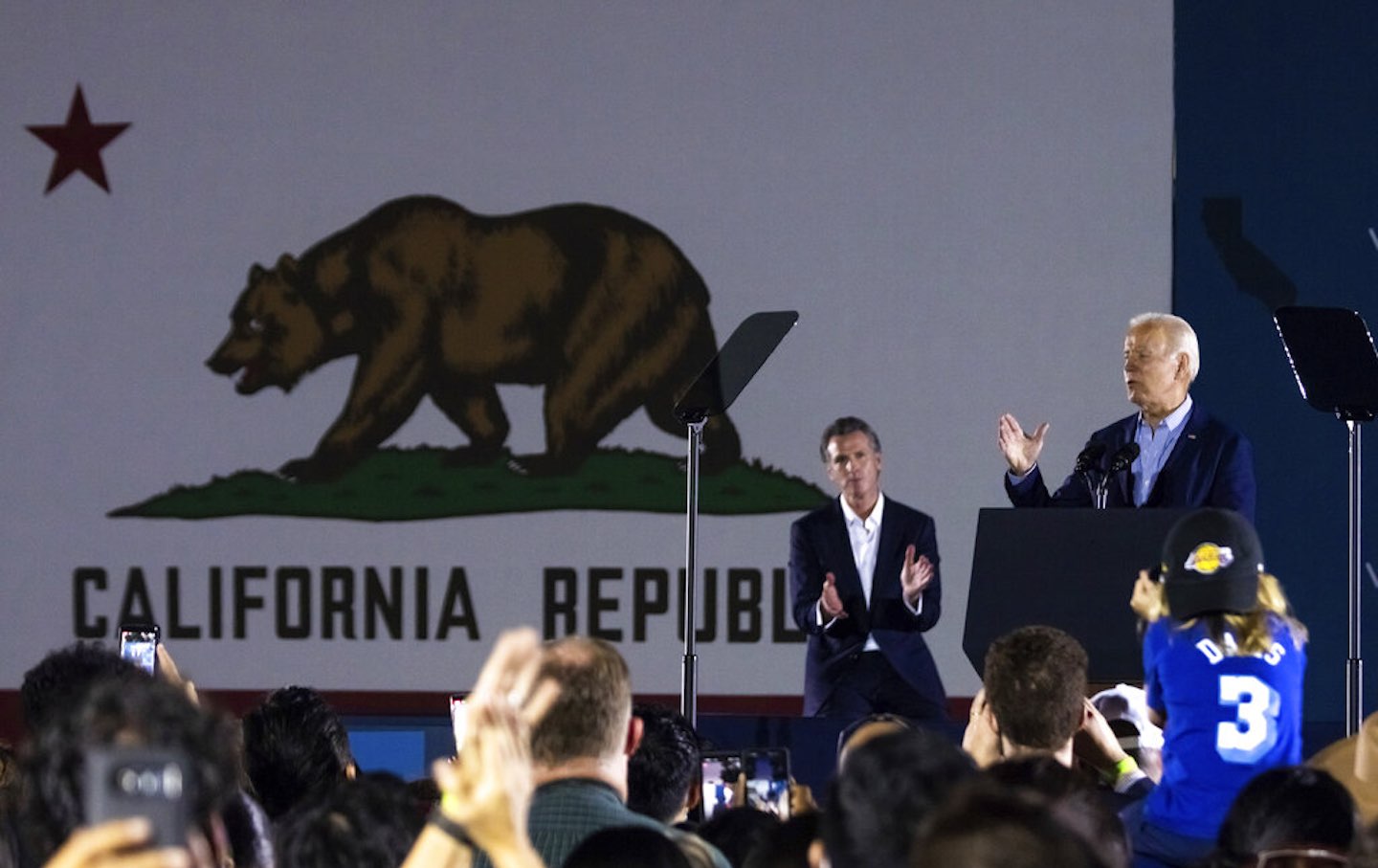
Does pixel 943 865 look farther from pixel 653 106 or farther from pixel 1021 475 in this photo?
pixel 653 106

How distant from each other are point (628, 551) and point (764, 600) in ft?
1.78

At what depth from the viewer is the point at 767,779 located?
3.12 meters

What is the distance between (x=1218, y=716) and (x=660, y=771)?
978mm

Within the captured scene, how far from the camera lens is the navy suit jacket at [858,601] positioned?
559 centimetres

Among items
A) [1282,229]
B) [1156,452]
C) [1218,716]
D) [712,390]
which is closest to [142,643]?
[712,390]

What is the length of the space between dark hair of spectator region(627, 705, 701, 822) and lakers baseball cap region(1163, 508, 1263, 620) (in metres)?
0.89

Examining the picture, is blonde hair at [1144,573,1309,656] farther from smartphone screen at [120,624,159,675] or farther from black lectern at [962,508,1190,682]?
smartphone screen at [120,624,159,675]

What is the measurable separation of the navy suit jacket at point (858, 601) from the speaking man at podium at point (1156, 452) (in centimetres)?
51

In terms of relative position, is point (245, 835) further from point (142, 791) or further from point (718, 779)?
point (142, 791)

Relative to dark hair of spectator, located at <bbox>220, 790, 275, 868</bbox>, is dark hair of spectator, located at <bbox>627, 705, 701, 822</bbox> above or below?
below

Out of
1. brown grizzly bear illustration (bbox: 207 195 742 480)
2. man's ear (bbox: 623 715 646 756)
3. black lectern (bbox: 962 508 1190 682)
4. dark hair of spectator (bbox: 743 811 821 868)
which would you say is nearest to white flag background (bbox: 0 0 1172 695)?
brown grizzly bear illustration (bbox: 207 195 742 480)

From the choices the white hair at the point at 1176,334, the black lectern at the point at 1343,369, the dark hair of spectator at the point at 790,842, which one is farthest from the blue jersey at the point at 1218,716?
the white hair at the point at 1176,334

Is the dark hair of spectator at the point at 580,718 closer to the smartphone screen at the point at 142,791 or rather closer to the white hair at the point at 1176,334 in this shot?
the smartphone screen at the point at 142,791

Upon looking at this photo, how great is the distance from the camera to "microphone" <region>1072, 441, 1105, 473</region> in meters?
5.02
